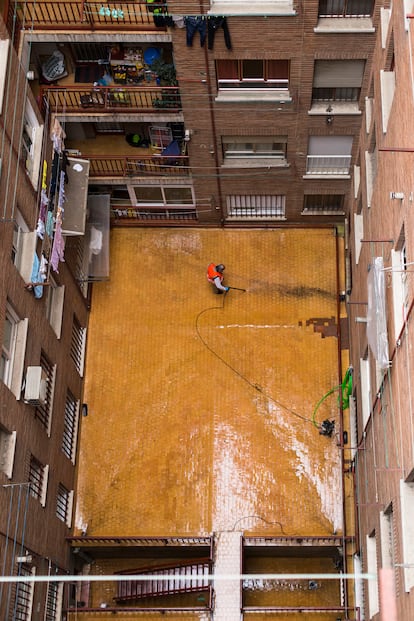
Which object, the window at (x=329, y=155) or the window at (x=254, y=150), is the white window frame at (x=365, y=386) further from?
the window at (x=254, y=150)

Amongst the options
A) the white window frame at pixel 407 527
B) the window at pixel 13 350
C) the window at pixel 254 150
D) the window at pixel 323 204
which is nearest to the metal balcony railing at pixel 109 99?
the window at pixel 254 150

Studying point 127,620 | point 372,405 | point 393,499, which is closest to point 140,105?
point 372,405

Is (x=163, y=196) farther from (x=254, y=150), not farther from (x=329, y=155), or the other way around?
(x=329, y=155)

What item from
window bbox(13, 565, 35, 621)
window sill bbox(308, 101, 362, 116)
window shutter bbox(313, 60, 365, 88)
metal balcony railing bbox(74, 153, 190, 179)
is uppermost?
window shutter bbox(313, 60, 365, 88)

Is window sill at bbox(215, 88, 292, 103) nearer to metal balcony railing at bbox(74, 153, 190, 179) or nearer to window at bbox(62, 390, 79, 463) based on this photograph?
metal balcony railing at bbox(74, 153, 190, 179)

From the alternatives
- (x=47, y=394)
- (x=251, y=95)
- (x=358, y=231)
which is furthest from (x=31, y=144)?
(x=358, y=231)

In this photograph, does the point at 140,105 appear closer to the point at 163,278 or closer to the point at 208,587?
the point at 163,278

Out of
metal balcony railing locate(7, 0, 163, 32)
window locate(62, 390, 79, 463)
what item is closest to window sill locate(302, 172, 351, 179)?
metal balcony railing locate(7, 0, 163, 32)
